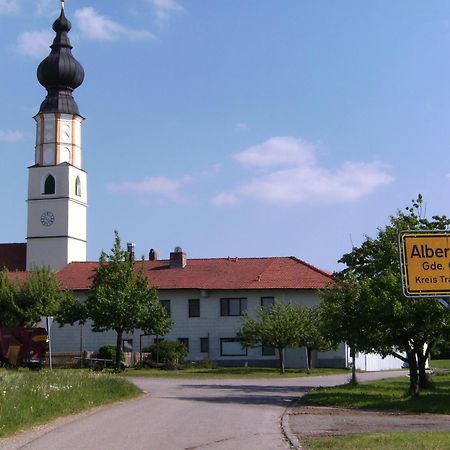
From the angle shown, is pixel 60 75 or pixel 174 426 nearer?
pixel 174 426

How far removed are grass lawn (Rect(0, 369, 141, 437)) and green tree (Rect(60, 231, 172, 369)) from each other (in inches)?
747

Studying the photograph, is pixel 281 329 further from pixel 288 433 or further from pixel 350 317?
pixel 288 433

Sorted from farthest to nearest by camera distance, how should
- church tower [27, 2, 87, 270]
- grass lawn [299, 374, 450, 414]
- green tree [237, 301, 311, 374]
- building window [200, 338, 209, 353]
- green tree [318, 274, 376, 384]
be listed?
church tower [27, 2, 87, 270], building window [200, 338, 209, 353], green tree [237, 301, 311, 374], green tree [318, 274, 376, 384], grass lawn [299, 374, 450, 414]

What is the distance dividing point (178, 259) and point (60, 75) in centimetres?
2719

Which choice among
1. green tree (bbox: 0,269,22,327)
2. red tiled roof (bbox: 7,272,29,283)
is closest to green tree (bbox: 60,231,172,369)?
green tree (bbox: 0,269,22,327)

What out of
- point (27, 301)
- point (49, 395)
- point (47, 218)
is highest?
point (47, 218)

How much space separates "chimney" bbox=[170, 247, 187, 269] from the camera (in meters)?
61.9

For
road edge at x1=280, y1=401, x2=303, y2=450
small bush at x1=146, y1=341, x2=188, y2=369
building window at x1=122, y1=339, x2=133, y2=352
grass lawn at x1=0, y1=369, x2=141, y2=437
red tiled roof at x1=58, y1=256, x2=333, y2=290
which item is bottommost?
road edge at x1=280, y1=401, x2=303, y2=450

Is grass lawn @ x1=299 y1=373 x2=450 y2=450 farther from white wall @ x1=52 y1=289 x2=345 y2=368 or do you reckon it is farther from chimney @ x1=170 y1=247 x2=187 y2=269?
chimney @ x1=170 y1=247 x2=187 y2=269

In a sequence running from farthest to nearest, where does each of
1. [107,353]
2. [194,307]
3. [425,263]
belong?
[194,307], [107,353], [425,263]

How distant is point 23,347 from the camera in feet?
136

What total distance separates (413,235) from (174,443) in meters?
6.84

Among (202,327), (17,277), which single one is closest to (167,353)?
(202,327)

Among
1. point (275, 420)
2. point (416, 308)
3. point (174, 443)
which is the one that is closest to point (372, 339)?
point (416, 308)
